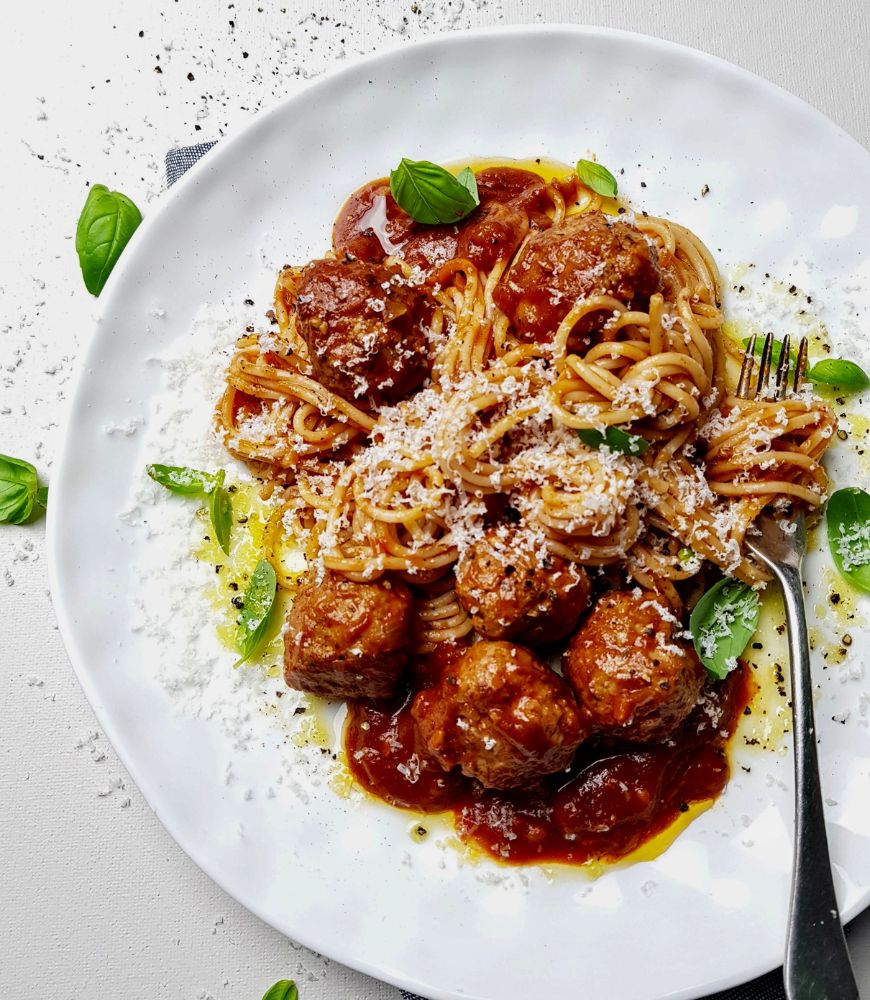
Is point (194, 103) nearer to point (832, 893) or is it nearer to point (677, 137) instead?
point (677, 137)

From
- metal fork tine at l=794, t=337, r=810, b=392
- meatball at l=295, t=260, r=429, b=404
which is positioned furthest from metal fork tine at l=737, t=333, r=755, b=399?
meatball at l=295, t=260, r=429, b=404

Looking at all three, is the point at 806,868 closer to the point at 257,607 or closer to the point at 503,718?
the point at 503,718

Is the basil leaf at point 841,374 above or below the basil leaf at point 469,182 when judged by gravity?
below

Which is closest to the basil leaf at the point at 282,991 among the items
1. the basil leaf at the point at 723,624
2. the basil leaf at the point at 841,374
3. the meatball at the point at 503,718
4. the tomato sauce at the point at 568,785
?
the tomato sauce at the point at 568,785

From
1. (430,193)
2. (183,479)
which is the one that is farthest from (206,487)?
(430,193)

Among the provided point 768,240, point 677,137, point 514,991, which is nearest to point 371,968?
point 514,991

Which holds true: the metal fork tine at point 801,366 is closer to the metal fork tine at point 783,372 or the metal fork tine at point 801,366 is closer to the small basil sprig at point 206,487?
the metal fork tine at point 783,372

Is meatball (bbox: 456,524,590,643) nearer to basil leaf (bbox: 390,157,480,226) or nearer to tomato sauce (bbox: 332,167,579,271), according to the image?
tomato sauce (bbox: 332,167,579,271)
